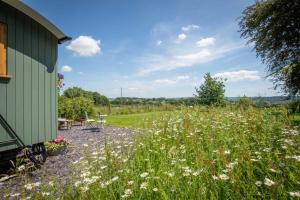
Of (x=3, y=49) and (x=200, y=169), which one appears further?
(x=3, y=49)

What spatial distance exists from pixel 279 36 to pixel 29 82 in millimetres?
12612

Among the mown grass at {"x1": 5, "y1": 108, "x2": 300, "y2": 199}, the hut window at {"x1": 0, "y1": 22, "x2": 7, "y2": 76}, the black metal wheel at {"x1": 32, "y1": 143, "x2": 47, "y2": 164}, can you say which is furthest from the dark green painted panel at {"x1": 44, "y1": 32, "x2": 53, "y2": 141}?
the mown grass at {"x1": 5, "y1": 108, "x2": 300, "y2": 199}

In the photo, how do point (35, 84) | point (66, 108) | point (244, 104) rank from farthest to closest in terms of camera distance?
point (66, 108)
point (244, 104)
point (35, 84)

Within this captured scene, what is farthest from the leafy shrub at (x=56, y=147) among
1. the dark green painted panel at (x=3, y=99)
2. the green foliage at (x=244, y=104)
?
the green foliage at (x=244, y=104)

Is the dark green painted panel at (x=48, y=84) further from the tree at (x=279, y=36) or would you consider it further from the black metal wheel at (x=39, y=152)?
the tree at (x=279, y=36)

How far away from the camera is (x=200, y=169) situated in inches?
98.6

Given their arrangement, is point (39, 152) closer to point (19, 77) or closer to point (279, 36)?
point (19, 77)

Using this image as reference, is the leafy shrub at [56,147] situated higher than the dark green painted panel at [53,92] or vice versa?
the dark green painted panel at [53,92]

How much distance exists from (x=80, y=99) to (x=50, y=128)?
9047mm

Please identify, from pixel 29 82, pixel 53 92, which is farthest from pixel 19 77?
pixel 53 92

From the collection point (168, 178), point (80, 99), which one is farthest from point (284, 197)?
point (80, 99)

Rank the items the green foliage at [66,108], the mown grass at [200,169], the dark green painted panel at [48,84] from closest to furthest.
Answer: the mown grass at [200,169]
the dark green painted panel at [48,84]
the green foliage at [66,108]

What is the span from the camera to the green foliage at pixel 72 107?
1415cm

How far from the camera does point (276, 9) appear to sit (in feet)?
39.6
